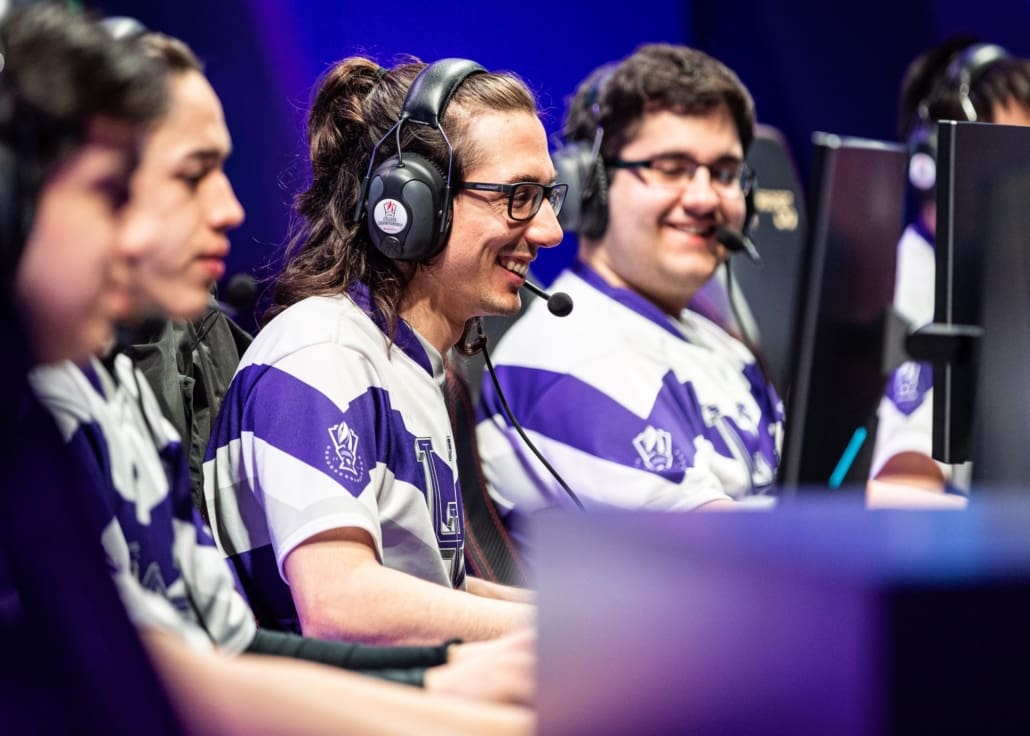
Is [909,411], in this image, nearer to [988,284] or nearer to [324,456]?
[988,284]

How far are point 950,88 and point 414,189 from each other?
153cm

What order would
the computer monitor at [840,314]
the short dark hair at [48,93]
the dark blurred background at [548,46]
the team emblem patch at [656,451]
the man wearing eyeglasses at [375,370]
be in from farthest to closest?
the dark blurred background at [548,46] → the team emblem patch at [656,451] → the man wearing eyeglasses at [375,370] → the computer monitor at [840,314] → the short dark hair at [48,93]

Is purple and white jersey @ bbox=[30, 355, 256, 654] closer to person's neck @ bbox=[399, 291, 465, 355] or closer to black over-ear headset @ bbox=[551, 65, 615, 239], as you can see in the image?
person's neck @ bbox=[399, 291, 465, 355]

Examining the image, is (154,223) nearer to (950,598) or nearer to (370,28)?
(950,598)

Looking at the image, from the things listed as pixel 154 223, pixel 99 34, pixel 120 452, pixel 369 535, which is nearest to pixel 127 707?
pixel 120 452

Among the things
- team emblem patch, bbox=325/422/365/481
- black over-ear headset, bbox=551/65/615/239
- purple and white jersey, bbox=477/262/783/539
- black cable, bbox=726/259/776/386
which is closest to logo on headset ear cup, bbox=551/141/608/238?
black over-ear headset, bbox=551/65/615/239

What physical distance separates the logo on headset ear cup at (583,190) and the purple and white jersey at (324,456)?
79 centimetres

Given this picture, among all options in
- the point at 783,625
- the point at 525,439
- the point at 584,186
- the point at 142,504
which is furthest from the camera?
the point at 584,186

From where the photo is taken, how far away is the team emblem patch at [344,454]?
1.38 meters

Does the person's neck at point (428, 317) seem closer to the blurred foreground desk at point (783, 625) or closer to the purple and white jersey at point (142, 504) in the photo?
the purple and white jersey at point (142, 504)

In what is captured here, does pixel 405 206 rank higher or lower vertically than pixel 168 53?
lower

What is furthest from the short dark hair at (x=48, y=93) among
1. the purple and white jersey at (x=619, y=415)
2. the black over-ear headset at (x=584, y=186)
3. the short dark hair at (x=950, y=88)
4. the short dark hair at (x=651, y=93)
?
the short dark hair at (x=950, y=88)

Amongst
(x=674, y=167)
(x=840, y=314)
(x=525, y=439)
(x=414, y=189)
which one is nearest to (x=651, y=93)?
(x=674, y=167)

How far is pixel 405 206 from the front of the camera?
1.54 m
